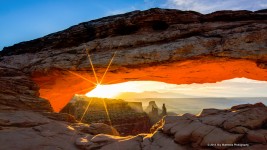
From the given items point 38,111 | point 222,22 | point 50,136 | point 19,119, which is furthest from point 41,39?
point 222,22

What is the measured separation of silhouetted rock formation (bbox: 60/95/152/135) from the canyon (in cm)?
1214

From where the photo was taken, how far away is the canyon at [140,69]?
8336 mm

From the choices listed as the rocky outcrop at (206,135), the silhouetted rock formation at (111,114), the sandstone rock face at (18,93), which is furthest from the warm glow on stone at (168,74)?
the silhouetted rock formation at (111,114)

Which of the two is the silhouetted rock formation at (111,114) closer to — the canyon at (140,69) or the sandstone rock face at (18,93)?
the canyon at (140,69)

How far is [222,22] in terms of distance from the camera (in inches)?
467

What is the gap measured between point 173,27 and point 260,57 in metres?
4.63

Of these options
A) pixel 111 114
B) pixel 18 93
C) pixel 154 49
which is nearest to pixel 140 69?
pixel 154 49

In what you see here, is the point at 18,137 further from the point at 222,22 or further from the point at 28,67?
the point at 222,22

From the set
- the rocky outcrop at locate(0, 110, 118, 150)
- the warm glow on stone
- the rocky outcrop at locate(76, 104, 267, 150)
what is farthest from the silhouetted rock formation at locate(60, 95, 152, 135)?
the rocky outcrop at locate(76, 104, 267, 150)

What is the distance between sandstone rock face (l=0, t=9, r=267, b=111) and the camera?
10.9m

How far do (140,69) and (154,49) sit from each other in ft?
5.12

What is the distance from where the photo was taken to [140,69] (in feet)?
42.3

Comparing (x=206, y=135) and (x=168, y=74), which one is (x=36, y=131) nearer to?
(x=206, y=135)

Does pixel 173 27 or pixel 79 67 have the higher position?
pixel 173 27
